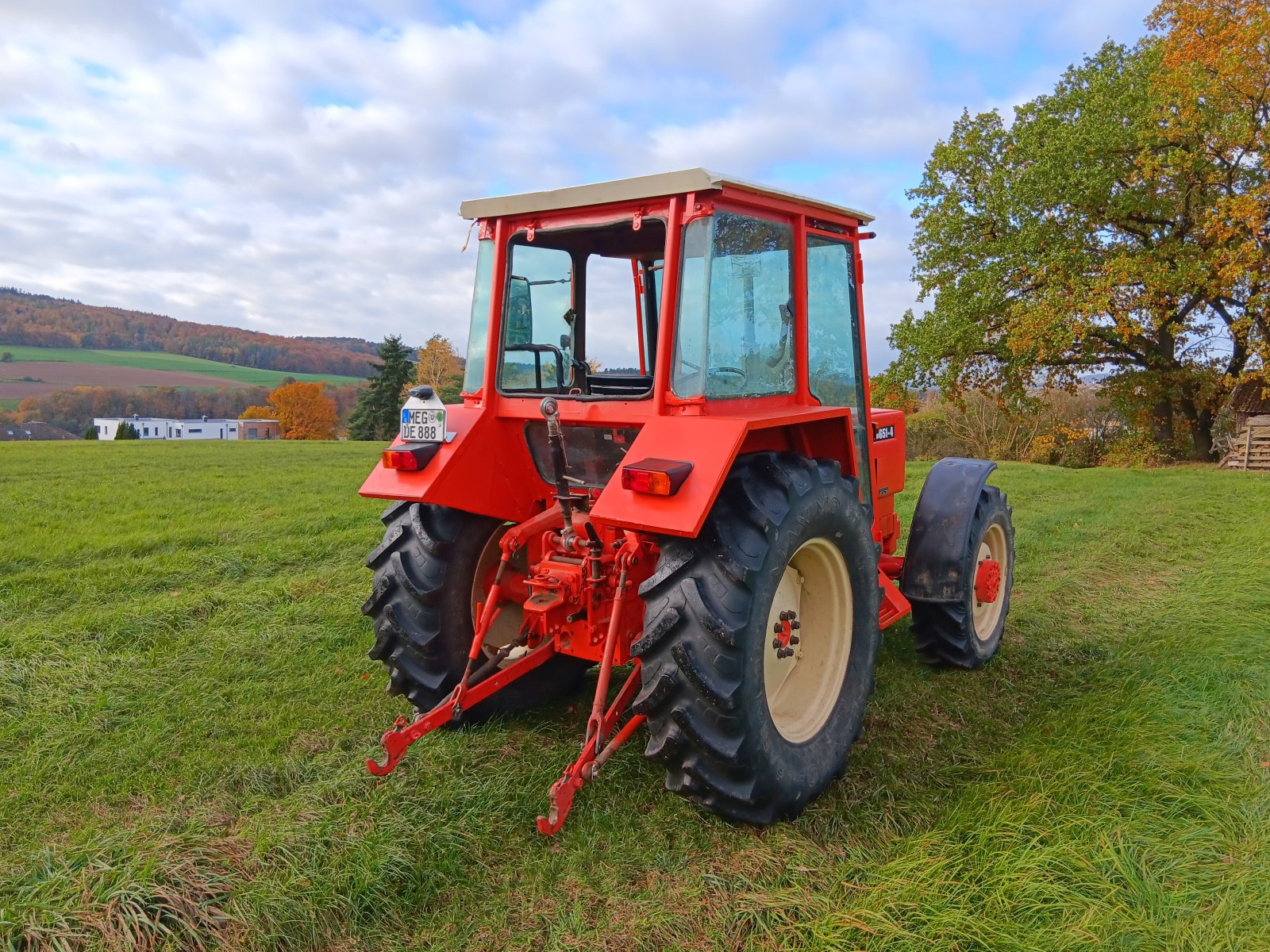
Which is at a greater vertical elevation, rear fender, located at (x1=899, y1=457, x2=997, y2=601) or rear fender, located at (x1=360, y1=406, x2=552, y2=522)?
rear fender, located at (x1=360, y1=406, x2=552, y2=522)

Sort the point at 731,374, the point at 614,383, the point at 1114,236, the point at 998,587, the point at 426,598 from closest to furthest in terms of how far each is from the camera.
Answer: the point at 731,374
the point at 426,598
the point at 614,383
the point at 998,587
the point at 1114,236

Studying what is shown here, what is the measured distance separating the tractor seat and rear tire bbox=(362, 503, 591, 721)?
0.81m

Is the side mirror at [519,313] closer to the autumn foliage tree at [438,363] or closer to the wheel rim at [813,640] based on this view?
the wheel rim at [813,640]

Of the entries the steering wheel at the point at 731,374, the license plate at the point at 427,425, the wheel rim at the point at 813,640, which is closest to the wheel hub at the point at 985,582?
the wheel rim at the point at 813,640

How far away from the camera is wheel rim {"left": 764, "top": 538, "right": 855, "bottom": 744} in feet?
10.6

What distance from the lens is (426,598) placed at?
339 cm

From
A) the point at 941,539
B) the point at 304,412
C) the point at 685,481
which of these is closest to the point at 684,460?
the point at 685,481

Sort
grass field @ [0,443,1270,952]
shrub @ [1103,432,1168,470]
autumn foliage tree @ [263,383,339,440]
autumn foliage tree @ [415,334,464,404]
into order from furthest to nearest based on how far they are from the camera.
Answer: autumn foliage tree @ [263,383,339,440] < autumn foliage tree @ [415,334,464,404] < shrub @ [1103,432,1168,470] < grass field @ [0,443,1270,952]

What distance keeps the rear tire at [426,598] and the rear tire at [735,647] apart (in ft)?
3.40

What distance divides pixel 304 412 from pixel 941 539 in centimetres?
4576

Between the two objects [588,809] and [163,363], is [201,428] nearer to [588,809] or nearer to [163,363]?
[163,363]

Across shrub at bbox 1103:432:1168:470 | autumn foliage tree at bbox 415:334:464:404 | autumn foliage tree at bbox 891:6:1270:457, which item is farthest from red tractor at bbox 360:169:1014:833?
autumn foliage tree at bbox 415:334:464:404

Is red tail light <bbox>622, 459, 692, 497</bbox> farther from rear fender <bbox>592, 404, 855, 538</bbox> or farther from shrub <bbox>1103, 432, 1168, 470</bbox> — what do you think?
shrub <bbox>1103, 432, 1168, 470</bbox>

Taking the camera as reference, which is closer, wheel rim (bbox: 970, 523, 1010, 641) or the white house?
wheel rim (bbox: 970, 523, 1010, 641)
